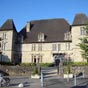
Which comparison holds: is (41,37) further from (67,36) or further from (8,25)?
(8,25)

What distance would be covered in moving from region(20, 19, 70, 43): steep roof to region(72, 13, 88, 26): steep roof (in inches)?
168

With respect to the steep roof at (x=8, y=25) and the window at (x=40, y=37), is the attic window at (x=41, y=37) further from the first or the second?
the steep roof at (x=8, y=25)

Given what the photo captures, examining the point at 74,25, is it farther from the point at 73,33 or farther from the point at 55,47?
the point at 55,47

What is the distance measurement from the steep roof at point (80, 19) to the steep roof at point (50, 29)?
4.27m

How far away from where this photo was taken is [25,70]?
35.2m

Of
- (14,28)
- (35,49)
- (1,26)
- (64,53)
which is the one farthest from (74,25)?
(1,26)

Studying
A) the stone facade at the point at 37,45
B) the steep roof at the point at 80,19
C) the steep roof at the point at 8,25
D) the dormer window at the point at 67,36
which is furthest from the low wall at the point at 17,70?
the steep roof at the point at 8,25

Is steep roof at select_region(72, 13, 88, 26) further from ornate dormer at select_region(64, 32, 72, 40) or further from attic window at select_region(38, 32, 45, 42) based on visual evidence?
attic window at select_region(38, 32, 45, 42)

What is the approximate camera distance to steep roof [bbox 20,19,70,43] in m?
56.1

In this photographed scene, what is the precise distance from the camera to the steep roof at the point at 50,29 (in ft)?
184

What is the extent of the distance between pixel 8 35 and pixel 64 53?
1447 centimetres

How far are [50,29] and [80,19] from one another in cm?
930

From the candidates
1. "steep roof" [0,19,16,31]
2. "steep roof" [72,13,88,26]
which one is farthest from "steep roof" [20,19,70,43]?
"steep roof" [0,19,16,31]

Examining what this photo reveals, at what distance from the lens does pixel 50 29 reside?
58.6 meters
